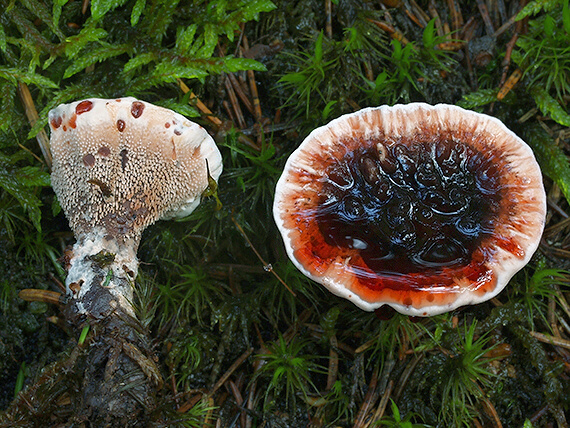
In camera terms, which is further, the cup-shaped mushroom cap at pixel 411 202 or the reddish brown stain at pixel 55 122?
the reddish brown stain at pixel 55 122

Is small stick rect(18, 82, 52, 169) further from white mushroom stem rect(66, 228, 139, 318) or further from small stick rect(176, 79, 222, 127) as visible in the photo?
small stick rect(176, 79, 222, 127)

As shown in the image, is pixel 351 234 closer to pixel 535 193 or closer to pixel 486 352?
pixel 535 193

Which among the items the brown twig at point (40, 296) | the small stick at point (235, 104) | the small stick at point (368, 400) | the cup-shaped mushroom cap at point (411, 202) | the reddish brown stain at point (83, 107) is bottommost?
the small stick at point (368, 400)

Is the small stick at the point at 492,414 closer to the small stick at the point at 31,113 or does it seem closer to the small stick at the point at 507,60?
the small stick at the point at 507,60

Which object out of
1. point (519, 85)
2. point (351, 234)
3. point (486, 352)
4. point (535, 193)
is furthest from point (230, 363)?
point (519, 85)

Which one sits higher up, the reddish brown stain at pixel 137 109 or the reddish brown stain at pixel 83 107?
the reddish brown stain at pixel 83 107

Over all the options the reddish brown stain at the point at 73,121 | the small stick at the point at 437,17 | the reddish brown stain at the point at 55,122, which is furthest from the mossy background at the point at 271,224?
the reddish brown stain at the point at 73,121
